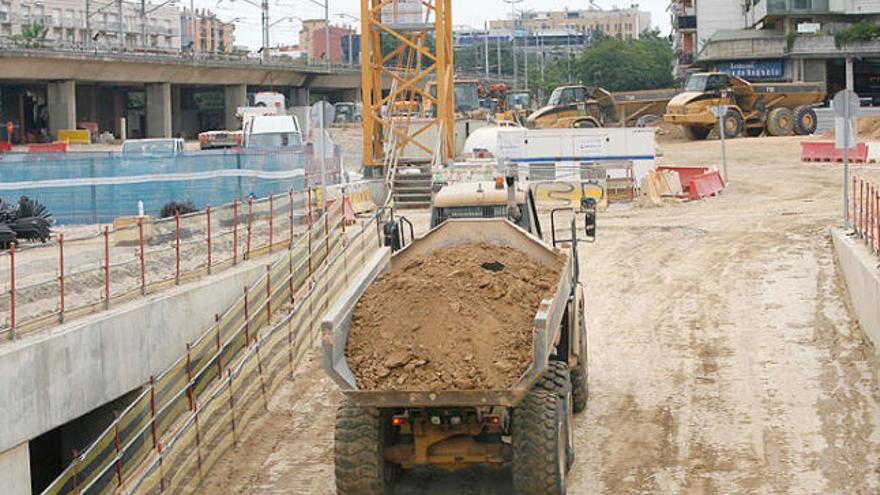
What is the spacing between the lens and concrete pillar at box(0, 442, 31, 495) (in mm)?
14125

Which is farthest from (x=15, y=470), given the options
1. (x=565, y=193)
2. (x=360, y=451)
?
(x=565, y=193)

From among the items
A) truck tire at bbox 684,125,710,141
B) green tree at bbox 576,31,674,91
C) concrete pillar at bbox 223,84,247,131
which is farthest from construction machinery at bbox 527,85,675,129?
green tree at bbox 576,31,674,91

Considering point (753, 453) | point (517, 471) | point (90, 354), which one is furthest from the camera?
point (90, 354)

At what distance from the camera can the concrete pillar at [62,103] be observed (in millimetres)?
74688

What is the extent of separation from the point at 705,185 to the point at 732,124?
2068 cm

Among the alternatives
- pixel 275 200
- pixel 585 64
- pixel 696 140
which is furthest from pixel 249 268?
pixel 585 64

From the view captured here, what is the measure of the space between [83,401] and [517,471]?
6554 mm

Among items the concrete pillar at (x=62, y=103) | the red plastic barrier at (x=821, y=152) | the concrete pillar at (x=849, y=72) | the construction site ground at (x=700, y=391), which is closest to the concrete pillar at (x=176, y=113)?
the concrete pillar at (x=62, y=103)

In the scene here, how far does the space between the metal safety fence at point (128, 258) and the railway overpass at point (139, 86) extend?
1864 inches

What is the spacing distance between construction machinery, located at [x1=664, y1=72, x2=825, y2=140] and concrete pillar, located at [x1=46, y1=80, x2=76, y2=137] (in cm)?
3482

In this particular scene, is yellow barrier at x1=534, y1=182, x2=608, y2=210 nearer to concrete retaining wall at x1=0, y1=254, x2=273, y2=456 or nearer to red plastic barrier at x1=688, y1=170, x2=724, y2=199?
red plastic barrier at x1=688, y1=170, x2=724, y2=199

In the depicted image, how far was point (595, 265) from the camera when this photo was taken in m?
25.7

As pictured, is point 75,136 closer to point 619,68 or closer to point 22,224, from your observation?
point 22,224

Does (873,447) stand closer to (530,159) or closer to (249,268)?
(249,268)
